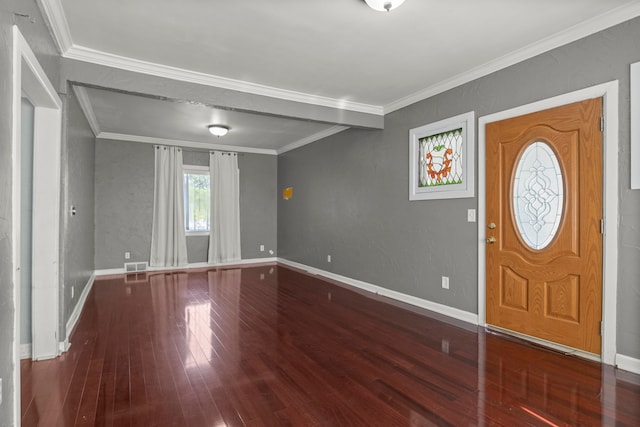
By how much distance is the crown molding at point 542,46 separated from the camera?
2537 mm

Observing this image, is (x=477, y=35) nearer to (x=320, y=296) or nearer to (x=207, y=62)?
(x=207, y=62)

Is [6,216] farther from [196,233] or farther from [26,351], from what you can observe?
[196,233]

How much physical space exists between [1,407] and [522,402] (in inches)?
109

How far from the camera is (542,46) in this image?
9.91 feet

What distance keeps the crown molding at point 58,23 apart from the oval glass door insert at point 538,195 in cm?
395

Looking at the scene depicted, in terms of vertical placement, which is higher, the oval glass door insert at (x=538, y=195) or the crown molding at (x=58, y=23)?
the crown molding at (x=58, y=23)

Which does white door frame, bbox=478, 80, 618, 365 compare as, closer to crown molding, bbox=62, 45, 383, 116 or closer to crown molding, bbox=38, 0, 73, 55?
crown molding, bbox=62, 45, 383, 116

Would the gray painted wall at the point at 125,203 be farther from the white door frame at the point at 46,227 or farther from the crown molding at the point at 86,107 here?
the white door frame at the point at 46,227

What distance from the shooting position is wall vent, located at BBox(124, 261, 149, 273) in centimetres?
657

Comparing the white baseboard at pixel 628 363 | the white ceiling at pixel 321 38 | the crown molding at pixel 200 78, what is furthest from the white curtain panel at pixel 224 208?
the white baseboard at pixel 628 363

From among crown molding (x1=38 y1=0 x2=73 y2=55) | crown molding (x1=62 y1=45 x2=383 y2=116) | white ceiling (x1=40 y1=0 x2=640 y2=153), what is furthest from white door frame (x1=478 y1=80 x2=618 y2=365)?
crown molding (x1=38 y1=0 x2=73 y2=55)

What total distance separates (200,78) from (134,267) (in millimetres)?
4533

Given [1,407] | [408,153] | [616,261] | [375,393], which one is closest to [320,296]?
[408,153]

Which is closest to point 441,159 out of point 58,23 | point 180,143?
point 58,23
